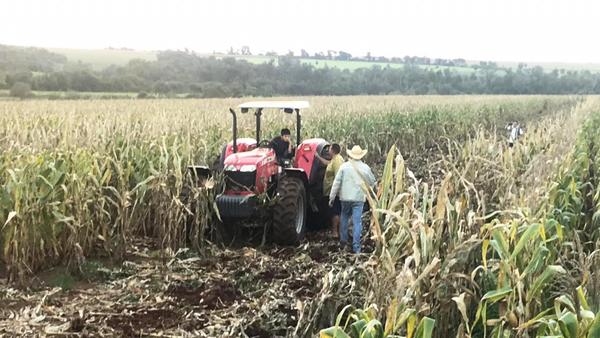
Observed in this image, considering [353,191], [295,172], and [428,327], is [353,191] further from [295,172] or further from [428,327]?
[428,327]

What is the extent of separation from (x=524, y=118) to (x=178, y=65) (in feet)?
98.7

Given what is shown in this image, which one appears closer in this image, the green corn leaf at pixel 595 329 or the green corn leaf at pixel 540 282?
the green corn leaf at pixel 595 329

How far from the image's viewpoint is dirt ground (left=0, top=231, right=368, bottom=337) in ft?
16.7

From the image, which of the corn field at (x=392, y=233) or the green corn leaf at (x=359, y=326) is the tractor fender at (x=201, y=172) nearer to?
the corn field at (x=392, y=233)

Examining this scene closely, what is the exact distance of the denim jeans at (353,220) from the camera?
24.4ft

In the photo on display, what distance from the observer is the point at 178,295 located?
19.8 ft

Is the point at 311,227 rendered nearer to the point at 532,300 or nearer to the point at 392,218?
the point at 392,218

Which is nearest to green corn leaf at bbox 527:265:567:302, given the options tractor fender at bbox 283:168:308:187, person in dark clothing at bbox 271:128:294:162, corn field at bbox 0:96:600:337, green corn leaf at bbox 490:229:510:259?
corn field at bbox 0:96:600:337

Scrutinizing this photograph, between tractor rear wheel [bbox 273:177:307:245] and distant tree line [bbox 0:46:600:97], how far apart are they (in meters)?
32.8

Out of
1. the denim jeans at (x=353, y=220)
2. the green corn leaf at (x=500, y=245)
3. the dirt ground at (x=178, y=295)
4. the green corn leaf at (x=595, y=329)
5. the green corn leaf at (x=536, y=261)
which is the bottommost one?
the dirt ground at (x=178, y=295)

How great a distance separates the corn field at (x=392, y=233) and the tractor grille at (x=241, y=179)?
0.92 ft

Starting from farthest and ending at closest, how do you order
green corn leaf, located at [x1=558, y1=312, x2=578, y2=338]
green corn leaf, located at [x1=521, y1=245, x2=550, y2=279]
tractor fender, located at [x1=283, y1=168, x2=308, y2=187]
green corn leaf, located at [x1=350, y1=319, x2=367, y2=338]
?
tractor fender, located at [x1=283, y1=168, x2=308, y2=187] < green corn leaf, located at [x1=521, y1=245, x2=550, y2=279] < green corn leaf, located at [x1=350, y1=319, x2=367, y2=338] < green corn leaf, located at [x1=558, y1=312, x2=578, y2=338]

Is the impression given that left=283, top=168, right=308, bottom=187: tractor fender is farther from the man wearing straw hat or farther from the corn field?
the corn field

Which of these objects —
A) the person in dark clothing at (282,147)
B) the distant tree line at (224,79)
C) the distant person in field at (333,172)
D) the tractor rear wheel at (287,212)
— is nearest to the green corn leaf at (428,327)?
the tractor rear wheel at (287,212)
